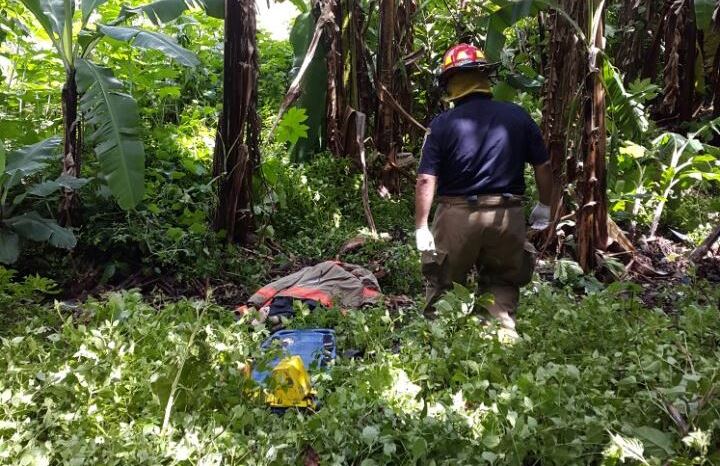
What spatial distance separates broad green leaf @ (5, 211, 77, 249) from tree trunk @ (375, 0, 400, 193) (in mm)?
3862

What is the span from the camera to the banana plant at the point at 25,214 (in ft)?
16.2

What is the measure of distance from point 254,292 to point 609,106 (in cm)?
356

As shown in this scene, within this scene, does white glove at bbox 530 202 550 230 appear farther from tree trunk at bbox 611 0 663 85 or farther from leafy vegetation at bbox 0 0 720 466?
tree trunk at bbox 611 0 663 85

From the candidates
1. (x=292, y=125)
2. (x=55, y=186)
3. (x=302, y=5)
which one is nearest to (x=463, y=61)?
(x=292, y=125)

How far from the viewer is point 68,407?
109 inches

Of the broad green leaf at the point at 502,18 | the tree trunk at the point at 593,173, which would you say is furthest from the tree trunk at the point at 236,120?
the tree trunk at the point at 593,173

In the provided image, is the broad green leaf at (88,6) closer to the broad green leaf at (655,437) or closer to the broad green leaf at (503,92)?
the broad green leaf at (503,92)

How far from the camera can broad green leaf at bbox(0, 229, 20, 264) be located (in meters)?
4.79

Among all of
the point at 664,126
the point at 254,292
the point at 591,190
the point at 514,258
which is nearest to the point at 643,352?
the point at 514,258

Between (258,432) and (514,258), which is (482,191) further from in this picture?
(258,432)

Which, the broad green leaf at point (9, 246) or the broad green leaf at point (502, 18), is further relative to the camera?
the broad green leaf at point (502, 18)

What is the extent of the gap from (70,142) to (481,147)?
3551mm

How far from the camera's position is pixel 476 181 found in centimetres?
391

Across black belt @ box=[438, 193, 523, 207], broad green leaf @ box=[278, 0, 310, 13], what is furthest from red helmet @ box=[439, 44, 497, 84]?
broad green leaf @ box=[278, 0, 310, 13]
